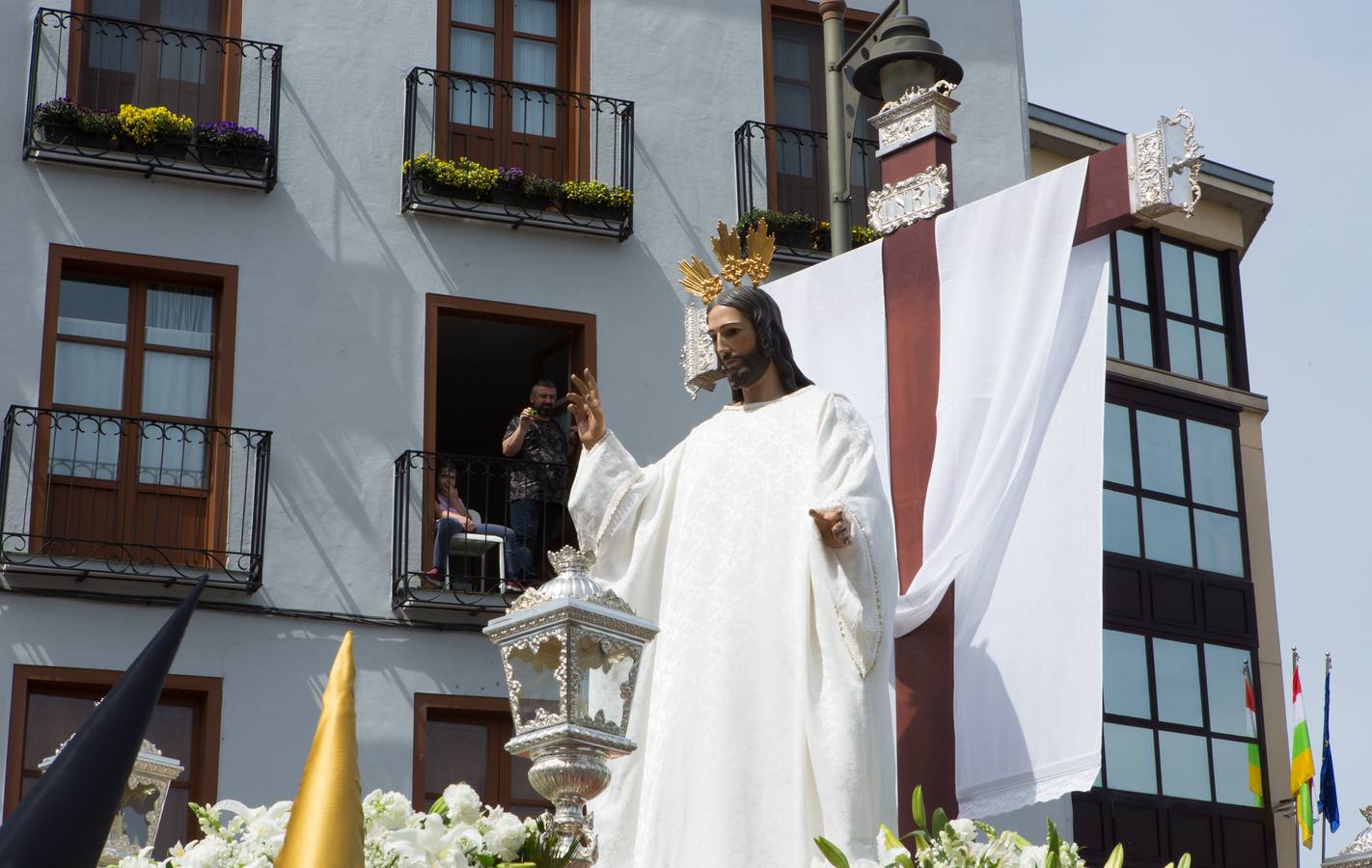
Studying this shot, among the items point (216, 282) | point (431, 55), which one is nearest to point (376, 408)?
point (216, 282)

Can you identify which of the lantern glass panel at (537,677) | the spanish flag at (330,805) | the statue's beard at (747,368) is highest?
the statue's beard at (747,368)

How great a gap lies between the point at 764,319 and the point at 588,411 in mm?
791

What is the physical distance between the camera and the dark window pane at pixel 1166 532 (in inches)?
858

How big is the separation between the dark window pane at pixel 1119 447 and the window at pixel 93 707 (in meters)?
10.3

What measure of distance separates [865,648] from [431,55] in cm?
1032

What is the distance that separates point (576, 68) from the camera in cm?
1759

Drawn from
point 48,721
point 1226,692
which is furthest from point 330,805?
point 1226,692

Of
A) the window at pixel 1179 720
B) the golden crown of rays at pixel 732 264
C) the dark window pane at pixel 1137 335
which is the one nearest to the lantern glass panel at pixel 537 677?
the golden crown of rays at pixel 732 264

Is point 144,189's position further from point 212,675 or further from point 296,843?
point 296,843

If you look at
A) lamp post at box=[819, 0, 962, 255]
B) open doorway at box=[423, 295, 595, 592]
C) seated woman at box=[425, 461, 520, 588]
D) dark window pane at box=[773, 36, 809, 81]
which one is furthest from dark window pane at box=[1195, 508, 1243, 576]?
lamp post at box=[819, 0, 962, 255]

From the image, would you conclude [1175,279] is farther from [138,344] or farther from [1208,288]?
[138,344]

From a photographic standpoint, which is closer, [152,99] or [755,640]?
[755,640]

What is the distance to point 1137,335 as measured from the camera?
22.5m

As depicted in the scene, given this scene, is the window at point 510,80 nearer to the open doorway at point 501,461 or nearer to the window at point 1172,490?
the open doorway at point 501,461
